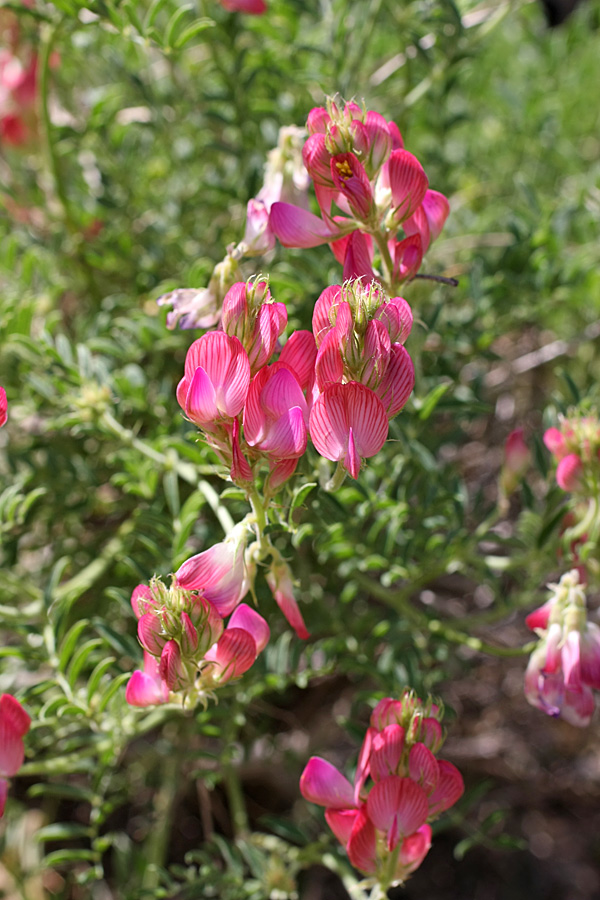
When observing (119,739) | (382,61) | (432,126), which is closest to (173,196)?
(432,126)

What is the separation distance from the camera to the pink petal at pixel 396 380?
63cm

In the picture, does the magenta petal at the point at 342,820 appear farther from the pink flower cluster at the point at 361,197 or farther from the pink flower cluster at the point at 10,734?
the pink flower cluster at the point at 361,197

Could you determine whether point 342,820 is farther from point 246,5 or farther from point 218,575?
point 246,5

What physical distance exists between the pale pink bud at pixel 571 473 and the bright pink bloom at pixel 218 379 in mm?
408

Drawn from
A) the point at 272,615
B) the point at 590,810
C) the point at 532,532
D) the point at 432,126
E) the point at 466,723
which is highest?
the point at 432,126

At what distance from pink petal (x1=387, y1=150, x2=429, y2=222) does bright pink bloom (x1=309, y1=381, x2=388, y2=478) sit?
0.67 ft

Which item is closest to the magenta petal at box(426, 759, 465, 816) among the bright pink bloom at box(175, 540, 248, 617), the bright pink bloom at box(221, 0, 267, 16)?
the bright pink bloom at box(175, 540, 248, 617)

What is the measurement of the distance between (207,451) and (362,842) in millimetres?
391

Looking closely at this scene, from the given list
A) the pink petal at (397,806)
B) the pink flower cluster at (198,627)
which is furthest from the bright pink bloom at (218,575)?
the pink petal at (397,806)

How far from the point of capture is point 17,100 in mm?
1568

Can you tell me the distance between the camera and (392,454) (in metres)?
1.03

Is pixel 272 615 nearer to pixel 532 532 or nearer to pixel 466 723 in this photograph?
pixel 532 532

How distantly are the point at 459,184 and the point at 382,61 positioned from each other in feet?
0.98

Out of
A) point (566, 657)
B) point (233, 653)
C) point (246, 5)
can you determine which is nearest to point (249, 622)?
point (233, 653)
